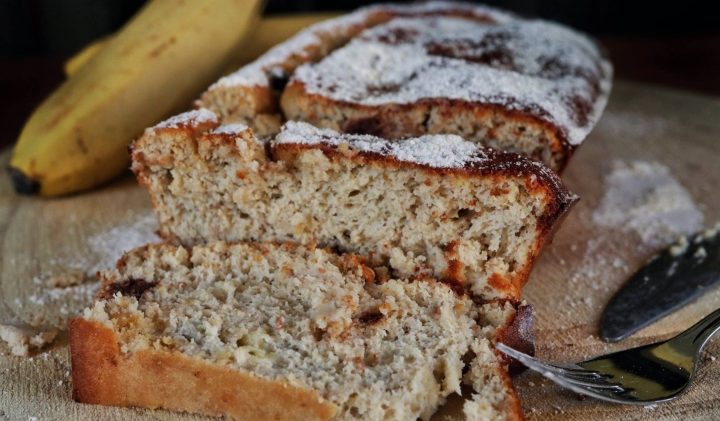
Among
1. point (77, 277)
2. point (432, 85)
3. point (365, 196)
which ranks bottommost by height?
point (77, 277)

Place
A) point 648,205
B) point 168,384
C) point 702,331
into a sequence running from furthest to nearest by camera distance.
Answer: point 648,205 → point 702,331 → point 168,384

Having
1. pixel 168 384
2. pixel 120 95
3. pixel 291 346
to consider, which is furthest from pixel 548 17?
pixel 168 384

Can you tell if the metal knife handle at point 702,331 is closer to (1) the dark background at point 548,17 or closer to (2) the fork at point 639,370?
(2) the fork at point 639,370

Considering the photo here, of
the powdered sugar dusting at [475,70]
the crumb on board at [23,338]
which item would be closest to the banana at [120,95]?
the powdered sugar dusting at [475,70]

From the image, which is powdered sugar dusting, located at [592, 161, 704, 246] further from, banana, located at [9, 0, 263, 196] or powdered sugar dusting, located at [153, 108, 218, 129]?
banana, located at [9, 0, 263, 196]

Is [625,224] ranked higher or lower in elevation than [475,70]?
lower

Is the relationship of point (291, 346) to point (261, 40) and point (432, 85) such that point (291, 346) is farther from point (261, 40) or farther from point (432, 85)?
point (261, 40)

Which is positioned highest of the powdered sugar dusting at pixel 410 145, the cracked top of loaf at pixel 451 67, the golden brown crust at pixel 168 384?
the powdered sugar dusting at pixel 410 145

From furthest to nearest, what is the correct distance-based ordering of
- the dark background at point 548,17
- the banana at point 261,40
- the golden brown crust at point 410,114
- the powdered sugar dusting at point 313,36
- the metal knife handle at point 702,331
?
the dark background at point 548,17
the banana at point 261,40
the powdered sugar dusting at point 313,36
the golden brown crust at point 410,114
the metal knife handle at point 702,331
